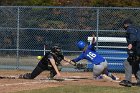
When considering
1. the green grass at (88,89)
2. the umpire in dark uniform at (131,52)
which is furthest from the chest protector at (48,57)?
the umpire in dark uniform at (131,52)

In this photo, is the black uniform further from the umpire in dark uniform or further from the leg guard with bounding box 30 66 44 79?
the umpire in dark uniform

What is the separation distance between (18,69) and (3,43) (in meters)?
1.90

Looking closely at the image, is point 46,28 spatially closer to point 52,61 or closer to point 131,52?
point 52,61

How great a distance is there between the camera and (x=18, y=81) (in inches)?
650

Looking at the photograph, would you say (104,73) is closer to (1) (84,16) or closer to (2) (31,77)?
(2) (31,77)

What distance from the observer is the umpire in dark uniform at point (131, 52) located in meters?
15.2

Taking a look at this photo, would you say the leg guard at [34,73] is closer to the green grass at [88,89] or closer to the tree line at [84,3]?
the green grass at [88,89]

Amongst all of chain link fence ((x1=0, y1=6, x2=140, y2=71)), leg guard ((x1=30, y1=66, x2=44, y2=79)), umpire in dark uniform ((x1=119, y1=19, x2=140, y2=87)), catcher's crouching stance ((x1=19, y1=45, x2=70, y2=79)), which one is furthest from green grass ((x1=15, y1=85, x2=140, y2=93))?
chain link fence ((x1=0, y1=6, x2=140, y2=71))

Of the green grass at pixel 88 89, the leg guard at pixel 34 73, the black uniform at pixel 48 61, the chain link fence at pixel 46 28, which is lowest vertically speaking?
the green grass at pixel 88 89

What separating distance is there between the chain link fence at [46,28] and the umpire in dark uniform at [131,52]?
6.64 metres

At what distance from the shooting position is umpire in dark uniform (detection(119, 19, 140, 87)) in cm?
1520

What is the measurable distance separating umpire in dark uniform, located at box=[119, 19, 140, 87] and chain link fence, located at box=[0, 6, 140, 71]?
664 cm

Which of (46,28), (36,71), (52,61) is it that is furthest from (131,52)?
(46,28)

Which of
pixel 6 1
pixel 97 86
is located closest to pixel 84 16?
pixel 6 1
